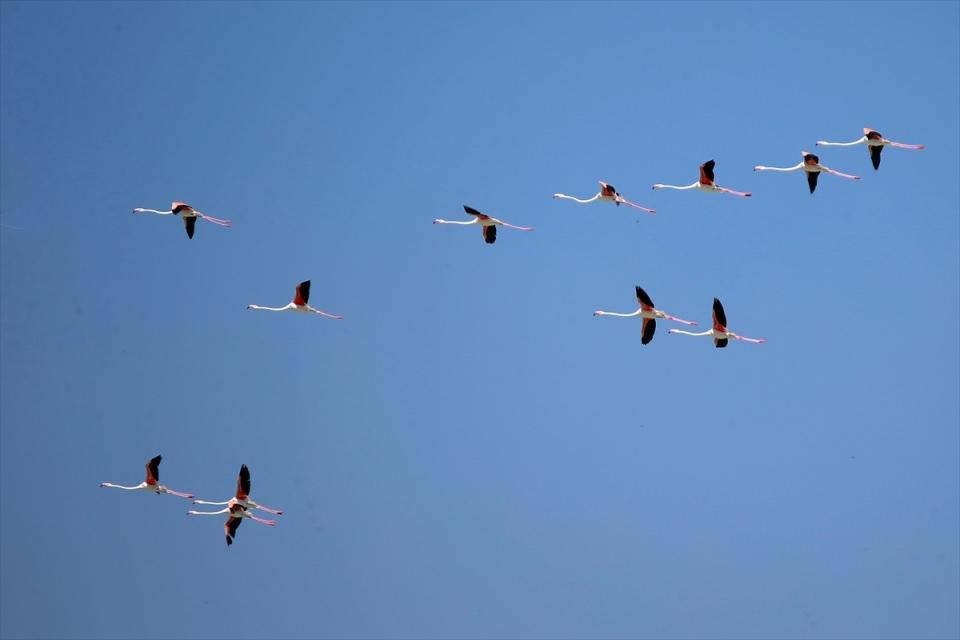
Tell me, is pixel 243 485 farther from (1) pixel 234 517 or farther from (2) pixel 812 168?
(2) pixel 812 168

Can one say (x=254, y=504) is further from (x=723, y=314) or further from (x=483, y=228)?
(x=723, y=314)

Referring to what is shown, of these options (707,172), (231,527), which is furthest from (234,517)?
(707,172)

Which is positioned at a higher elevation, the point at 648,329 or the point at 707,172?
the point at 707,172

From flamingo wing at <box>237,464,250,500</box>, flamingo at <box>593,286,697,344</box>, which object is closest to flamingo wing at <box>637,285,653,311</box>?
flamingo at <box>593,286,697,344</box>

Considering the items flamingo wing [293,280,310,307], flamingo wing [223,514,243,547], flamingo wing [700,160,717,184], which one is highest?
flamingo wing [700,160,717,184]

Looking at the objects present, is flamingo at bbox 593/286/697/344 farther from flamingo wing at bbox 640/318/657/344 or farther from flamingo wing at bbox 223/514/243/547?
flamingo wing at bbox 223/514/243/547

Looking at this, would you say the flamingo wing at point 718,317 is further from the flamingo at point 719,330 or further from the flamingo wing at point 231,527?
the flamingo wing at point 231,527

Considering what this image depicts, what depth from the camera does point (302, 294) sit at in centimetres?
3244

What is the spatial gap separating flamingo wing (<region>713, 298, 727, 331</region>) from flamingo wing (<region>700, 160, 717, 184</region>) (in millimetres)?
2298

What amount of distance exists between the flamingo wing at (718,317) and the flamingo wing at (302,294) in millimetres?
7637

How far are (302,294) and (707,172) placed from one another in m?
7.97

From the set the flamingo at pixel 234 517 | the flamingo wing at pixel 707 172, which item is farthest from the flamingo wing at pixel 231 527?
the flamingo wing at pixel 707 172

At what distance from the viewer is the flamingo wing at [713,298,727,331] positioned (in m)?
32.2

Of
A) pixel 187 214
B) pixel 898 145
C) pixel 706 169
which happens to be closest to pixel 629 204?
pixel 706 169
